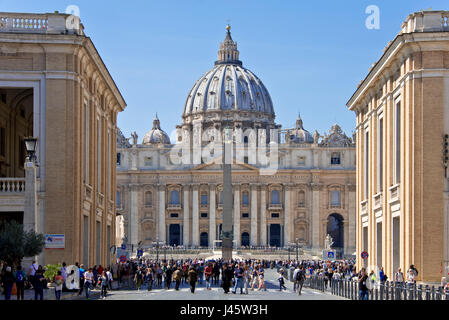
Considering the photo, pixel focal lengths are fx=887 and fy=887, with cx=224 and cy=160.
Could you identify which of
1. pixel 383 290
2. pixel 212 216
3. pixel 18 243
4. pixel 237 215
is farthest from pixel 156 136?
pixel 383 290

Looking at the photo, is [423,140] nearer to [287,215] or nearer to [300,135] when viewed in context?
[287,215]

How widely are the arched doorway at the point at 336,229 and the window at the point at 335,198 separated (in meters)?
2.00

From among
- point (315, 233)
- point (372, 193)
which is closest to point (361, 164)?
point (372, 193)

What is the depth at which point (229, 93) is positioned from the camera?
16800 centimetres

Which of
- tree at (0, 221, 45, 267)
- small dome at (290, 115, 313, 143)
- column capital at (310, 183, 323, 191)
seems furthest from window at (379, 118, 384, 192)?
small dome at (290, 115, 313, 143)

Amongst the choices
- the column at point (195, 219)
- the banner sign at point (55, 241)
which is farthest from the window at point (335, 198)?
the banner sign at point (55, 241)

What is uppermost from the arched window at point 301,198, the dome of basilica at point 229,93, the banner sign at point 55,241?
the dome of basilica at point 229,93

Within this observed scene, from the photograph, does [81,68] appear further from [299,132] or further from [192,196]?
[299,132]

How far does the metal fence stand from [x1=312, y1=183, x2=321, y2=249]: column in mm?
83194

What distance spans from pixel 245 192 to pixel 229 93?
120 ft

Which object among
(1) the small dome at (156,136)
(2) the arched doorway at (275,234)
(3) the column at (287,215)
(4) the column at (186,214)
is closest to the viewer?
(3) the column at (287,215)

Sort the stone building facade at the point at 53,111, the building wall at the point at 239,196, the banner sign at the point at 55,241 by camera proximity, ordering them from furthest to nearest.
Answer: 1. the building wall at the point at 239,196
2. the stone building facade at the point at 53,111
3. the banner sign at the point at 55,241

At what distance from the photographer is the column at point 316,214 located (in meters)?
132

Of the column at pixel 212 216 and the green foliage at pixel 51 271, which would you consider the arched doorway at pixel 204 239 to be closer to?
the column at pixel 212 216
